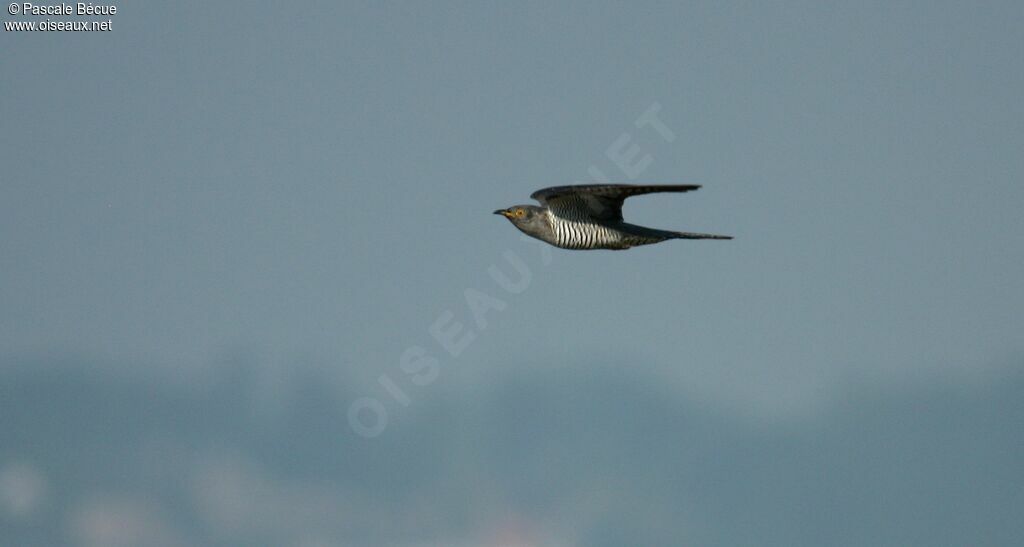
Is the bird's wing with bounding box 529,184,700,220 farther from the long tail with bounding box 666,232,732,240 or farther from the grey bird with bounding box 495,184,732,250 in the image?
the long tail with bounding box 666,232,732,240

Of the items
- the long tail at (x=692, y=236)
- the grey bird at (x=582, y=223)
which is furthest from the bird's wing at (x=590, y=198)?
the long tail at (x=692, y=236)

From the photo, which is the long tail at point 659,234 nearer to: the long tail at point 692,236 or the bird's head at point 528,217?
the long tail at point 692,236

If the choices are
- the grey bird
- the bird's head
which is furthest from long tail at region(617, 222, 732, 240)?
the bird's head

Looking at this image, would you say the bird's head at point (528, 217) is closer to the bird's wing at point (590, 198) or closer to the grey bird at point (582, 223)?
the grey bird at point (582, 223)

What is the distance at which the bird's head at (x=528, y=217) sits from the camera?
100.0 feet

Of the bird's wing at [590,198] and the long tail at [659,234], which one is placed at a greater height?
the bird's wing at [590,198]

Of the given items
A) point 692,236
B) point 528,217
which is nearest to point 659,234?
point 692,236

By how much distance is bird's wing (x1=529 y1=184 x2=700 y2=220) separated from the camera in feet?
94.4

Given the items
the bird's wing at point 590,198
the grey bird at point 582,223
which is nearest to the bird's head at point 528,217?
the grey bird at point 582,223

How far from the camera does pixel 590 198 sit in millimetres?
29688

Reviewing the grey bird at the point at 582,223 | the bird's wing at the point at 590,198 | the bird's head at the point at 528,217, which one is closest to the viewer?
the bird's wing at the point at 590,198

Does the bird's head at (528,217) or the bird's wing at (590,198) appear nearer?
the bird's wing at (590,198)

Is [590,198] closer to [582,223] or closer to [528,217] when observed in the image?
[582,223]

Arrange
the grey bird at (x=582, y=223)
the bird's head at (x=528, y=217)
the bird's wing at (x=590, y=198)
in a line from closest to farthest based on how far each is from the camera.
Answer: the bird's wing at (x=590, y=198) → the grey bird at (x=582, y=223) → the bird's head at (x=528, y=217)
